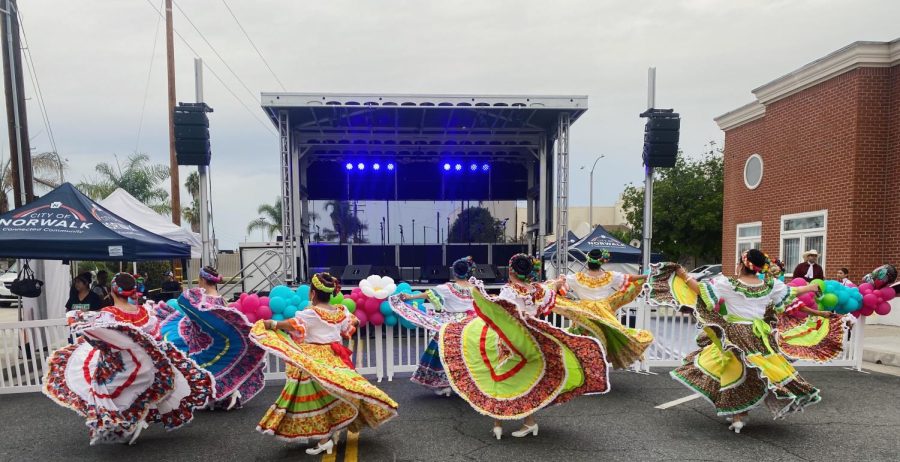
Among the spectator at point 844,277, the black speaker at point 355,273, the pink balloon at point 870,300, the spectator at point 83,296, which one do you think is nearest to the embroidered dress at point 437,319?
the spectator at point 83,296

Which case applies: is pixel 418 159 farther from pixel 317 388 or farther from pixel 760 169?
pixel 760 169

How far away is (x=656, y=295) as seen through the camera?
5531 mm

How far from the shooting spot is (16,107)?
30.3 ft

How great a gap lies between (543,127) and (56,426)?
29.9 ft

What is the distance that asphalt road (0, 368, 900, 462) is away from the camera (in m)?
4.43

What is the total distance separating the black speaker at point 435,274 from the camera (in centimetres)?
1178

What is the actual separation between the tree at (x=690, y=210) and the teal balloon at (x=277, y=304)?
22019 millimetres

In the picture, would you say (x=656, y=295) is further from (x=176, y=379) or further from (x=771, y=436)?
(x=176, y=379)

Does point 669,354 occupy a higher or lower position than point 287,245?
lower

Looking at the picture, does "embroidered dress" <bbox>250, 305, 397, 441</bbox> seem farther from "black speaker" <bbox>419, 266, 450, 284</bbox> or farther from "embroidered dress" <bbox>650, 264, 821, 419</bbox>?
"black speaker" <bbox>419, 266, 450, 284</bbox>

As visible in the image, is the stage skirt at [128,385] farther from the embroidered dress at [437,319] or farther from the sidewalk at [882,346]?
the sidewalk at [882,346]

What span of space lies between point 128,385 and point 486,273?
822cm

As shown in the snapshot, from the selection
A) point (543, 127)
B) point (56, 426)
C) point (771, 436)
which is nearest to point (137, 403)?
point (56, 426)

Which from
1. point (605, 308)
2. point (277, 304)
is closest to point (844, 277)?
point (605, 308)
